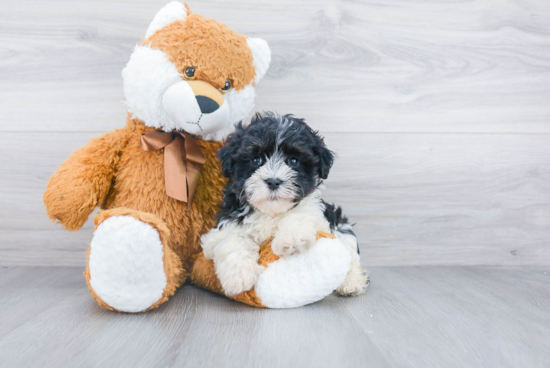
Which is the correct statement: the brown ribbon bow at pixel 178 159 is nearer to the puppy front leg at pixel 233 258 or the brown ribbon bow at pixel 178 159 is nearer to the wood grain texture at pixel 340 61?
the puppy front leg at pixel 233 258

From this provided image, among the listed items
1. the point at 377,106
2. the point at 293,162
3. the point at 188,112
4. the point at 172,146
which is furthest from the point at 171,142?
the point at 377,106

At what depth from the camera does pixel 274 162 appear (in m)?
0.96

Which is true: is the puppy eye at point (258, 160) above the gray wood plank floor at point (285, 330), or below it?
above

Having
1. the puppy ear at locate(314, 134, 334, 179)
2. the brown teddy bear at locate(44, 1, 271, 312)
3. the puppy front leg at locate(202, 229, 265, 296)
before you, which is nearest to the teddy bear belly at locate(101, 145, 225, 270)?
the brown teddy bear at locate(44, 1, 271, 312)

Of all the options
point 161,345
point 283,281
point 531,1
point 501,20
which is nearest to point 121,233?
point 161,345

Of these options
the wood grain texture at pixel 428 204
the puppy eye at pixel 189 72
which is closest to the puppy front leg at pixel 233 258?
the puppy eye at pixel 189 72

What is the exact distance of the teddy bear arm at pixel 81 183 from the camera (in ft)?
3.27

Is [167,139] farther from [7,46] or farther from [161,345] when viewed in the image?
[7,46]

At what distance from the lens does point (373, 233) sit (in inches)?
58.5

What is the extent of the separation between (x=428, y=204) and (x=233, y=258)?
35.0 inches

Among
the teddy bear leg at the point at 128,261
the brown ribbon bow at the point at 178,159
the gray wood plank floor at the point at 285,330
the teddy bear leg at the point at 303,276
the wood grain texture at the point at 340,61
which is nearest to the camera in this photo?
the gray wood plank floor at the point at 285,330

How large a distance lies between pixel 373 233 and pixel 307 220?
0.58 meters

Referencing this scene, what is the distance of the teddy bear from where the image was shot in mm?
1004

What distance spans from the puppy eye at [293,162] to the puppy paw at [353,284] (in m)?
0.36
